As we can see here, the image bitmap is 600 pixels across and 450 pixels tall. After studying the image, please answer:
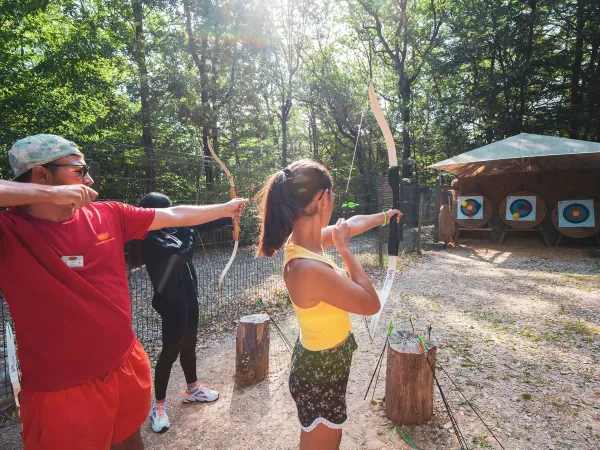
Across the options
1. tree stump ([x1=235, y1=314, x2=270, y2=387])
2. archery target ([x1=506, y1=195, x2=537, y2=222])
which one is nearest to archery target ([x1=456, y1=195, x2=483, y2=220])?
archery target ([x1=506, y1=195, x2=537, y2=222])

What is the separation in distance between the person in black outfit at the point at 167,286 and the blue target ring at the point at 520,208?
378 inches

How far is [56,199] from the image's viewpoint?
38.0 inches

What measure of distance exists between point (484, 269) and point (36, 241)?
24.5ft

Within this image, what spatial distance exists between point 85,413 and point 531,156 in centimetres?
947

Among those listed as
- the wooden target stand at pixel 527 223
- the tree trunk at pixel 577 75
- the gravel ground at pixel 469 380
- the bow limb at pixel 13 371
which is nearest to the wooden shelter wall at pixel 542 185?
the wooden target stand at pixel 527 223

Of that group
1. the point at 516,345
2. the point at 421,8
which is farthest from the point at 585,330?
the point at 421,8

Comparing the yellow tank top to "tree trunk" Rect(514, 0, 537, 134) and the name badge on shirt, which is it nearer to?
the name badge on shirt

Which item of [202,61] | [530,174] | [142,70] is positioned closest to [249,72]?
[202,61]

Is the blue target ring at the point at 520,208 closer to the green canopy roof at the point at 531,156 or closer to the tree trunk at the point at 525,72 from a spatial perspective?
the green canopy roof at the point at 531,156

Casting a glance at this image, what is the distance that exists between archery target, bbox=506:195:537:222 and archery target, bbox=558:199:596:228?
58 cm

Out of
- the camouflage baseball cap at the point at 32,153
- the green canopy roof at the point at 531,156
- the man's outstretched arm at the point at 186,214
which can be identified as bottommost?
the man's outstretched arm at the point at 186,214

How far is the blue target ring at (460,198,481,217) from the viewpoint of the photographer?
31.6ft

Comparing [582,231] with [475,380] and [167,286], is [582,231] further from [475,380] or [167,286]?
[167,286]

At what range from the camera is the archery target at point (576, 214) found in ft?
27.5
